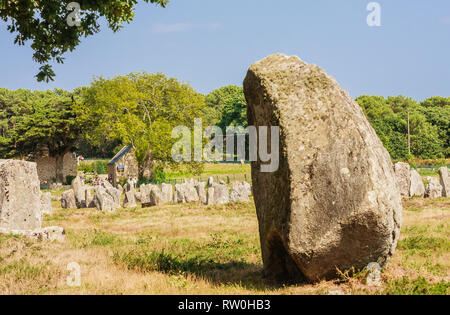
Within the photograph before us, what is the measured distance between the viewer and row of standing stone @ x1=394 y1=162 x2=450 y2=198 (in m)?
24.7

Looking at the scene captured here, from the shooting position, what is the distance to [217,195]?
26297 mm

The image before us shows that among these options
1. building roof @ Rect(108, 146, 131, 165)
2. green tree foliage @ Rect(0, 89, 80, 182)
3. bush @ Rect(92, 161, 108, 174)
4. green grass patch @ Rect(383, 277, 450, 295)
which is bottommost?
green grass patch @ Rect(383, 277, 450, 295)

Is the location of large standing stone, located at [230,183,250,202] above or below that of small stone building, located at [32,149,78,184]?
below

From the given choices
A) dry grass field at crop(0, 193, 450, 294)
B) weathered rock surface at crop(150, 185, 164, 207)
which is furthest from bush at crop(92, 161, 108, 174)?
dry grass field at crop(0, 193, 450, 294)

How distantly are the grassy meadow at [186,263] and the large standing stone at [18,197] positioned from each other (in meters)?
2.06

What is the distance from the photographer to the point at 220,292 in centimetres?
691

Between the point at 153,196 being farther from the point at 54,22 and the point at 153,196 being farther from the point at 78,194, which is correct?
the point at 54,22

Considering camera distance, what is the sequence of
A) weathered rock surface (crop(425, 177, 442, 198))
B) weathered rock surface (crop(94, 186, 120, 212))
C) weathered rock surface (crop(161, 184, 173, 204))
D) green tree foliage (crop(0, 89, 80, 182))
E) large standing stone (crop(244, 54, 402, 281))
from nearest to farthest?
large standing stone (crop(244, 54, 402, 281))
weathered rock surface (crop(425, 177, 442, 198))
weathered rock surface (crop(94, 186, 120, 212))
weathered rock surface (crop(161, 184, 173, 204))
green tree foliage (crop(0, 89, 80, 182))

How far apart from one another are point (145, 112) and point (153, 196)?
76.3ft

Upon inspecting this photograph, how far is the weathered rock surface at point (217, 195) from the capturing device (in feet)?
85.6

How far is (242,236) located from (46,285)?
25.7 feet

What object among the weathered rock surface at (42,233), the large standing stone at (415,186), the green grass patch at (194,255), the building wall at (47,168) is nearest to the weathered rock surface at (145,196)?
the green grass patch at (194,255)

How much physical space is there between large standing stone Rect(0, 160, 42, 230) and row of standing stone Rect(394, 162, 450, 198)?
65.2ft

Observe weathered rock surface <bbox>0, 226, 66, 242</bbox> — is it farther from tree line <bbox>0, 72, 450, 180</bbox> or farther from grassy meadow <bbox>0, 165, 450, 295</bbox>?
tree line <bbox>0, 72, 450, 180</bbox>
